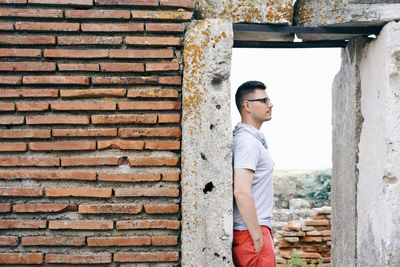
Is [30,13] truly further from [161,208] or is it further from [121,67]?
[161,208]

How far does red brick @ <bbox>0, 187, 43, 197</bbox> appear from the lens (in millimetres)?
3918

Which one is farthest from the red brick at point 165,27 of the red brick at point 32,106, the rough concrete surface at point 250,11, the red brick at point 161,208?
the red brick at point 161,208

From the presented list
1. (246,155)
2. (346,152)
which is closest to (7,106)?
(246,155)

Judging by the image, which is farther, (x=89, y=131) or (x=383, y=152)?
(x=383, y=152)

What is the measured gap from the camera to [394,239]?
13.5 feet

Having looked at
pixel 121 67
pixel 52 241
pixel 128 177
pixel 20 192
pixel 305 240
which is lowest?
pixel 305 240

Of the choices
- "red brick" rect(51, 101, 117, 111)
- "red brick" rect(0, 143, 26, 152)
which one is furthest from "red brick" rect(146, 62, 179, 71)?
"red brick" rect(0, 143, 26, 152)

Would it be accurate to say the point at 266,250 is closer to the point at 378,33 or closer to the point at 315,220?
the point at 378,33

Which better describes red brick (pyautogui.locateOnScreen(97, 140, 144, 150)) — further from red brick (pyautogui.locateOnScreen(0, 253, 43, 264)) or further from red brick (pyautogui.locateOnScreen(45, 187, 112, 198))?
red brick (pyautogui.locateOnScreen(0, 253, 43, 264))

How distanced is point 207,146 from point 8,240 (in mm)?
1523

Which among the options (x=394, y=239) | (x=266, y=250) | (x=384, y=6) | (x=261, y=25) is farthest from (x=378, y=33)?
(x=266, y=250)

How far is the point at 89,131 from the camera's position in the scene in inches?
157

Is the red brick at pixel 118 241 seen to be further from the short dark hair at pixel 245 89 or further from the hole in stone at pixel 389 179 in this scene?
the hole in stone at pixel 389 179

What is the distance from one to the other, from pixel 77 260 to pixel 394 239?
2.27 m
